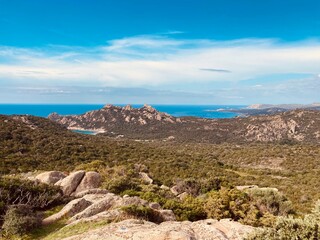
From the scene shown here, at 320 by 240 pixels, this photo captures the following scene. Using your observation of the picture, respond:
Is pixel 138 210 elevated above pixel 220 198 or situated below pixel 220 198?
above

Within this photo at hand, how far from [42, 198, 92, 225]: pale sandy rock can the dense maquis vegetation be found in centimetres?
245

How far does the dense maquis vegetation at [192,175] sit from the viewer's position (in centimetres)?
1873

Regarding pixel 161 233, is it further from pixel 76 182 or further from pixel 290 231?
pixel 76 182

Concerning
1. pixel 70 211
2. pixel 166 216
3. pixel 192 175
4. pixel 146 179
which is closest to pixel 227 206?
pixel 166 216

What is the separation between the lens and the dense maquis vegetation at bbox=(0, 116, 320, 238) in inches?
738

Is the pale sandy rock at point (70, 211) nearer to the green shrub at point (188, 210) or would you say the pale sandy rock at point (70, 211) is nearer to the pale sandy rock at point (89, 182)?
the green shrub at point (188, 210)

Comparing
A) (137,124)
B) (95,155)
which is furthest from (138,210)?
(137,124)

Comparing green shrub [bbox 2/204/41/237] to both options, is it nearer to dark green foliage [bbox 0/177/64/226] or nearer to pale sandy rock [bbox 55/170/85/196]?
dark green foliage [bbox 0/177/64/226]

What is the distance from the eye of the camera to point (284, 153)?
73938 millimetres

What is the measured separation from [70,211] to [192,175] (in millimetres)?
33159

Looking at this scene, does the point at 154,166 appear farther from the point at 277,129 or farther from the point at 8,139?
the point at 277,129

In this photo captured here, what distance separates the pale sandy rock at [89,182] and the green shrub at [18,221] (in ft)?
25.4

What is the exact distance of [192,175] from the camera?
46.3 meters

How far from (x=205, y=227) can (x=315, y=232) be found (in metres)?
4.01
